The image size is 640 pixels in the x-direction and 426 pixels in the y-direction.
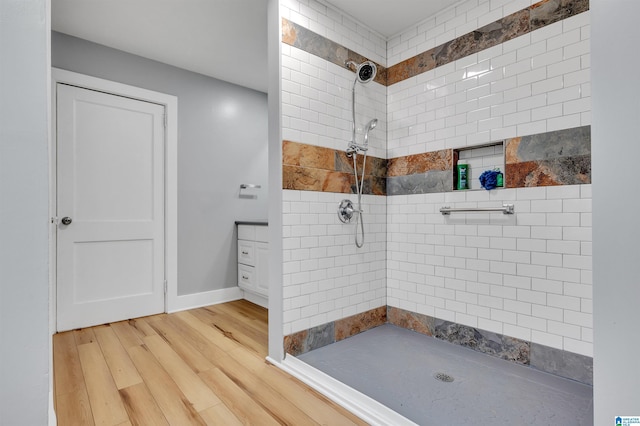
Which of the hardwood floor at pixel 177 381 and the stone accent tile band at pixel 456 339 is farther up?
the stone accent tile band at pixel 456 339

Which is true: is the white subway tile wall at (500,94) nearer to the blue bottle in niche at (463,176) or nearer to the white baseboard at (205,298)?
the blue bottle in niche at (463,176)

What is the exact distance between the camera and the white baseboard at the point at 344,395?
1405 millimetres

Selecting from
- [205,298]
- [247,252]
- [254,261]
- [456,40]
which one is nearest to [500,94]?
[456,40]

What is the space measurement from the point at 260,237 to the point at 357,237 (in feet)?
3.63

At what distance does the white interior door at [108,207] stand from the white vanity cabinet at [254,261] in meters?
0.78

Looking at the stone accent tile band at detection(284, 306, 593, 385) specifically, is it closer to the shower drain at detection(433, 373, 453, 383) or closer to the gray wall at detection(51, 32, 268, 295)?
the shower drain at detection(433, 373, 453, 383)

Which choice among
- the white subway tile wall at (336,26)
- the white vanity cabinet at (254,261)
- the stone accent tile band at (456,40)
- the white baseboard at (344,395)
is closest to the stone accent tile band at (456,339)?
the white baseboard at (344,395)

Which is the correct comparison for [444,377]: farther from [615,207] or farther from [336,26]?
[336,26]

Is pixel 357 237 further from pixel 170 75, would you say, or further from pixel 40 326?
pixel 170 75

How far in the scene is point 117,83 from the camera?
278 cm

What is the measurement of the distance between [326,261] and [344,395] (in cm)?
88

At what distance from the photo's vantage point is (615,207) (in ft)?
2.43

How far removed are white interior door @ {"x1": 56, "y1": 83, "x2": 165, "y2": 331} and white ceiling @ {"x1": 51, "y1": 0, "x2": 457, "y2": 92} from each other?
1.59 ft

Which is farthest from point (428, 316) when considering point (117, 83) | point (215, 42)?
point (117, 83)
